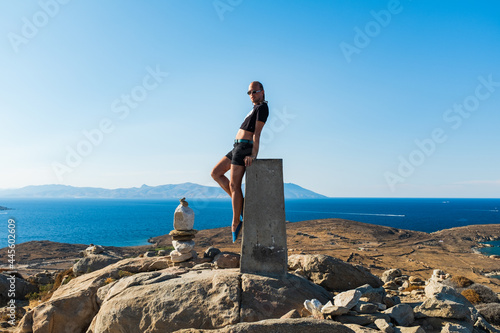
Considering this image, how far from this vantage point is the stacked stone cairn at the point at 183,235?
10641 mm

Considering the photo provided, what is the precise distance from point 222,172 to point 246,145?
1.04 m

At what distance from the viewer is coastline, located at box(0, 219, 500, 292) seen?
32.1 m

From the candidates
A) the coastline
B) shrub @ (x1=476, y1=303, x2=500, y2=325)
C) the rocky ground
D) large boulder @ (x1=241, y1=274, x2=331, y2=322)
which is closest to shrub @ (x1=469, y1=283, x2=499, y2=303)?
A: shrub @ (x1=476, y1=303, x2=500, y2=325)

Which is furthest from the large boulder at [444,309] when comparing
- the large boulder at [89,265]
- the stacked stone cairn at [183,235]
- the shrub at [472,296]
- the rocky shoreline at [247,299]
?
the large boulder at [89,265]

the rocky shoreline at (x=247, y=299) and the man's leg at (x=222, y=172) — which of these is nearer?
the rocky shoreline at (x=247, y=299)

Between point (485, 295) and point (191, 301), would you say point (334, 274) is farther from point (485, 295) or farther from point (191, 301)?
point (485, 295)

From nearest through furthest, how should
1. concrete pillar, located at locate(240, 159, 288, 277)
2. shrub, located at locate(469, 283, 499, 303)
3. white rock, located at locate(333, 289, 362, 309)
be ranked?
white rock, located at locate(333, 289, 362, 309) → concrete pillar, located at locate(240, 159, 288, 277) → shrub, located at locate(469, 283, 499, 303)

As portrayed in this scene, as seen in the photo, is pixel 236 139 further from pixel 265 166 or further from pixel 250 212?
pixel 250 212

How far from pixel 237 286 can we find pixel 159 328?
1.51 meters

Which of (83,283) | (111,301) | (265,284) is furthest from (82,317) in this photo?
(265,284)

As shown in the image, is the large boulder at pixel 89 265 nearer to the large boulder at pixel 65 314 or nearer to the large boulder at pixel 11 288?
the large boulder at pixel 11 288

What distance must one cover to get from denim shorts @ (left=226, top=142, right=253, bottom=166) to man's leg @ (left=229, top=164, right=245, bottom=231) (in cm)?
11

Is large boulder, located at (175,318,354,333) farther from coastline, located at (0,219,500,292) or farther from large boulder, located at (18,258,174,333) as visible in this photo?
coastline, located at (0,219,500,292)

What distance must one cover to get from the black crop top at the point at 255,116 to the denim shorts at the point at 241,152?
12.9 inches
